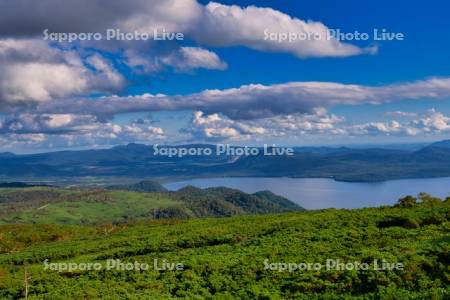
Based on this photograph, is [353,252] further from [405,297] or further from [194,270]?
[194,270]

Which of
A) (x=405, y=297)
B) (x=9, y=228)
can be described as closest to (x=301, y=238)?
(x=405, y=297)

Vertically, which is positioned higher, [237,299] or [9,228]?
[237,299]

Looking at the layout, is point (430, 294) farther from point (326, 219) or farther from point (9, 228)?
point (9, 228)

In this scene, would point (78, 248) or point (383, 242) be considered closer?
point (383, 242)

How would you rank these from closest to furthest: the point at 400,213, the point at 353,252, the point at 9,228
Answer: the point at 353,252, the point at 400,213, the point at 9,228

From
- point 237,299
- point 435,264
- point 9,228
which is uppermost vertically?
point 435,264

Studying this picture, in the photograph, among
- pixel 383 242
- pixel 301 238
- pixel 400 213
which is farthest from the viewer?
pixel 400 213
